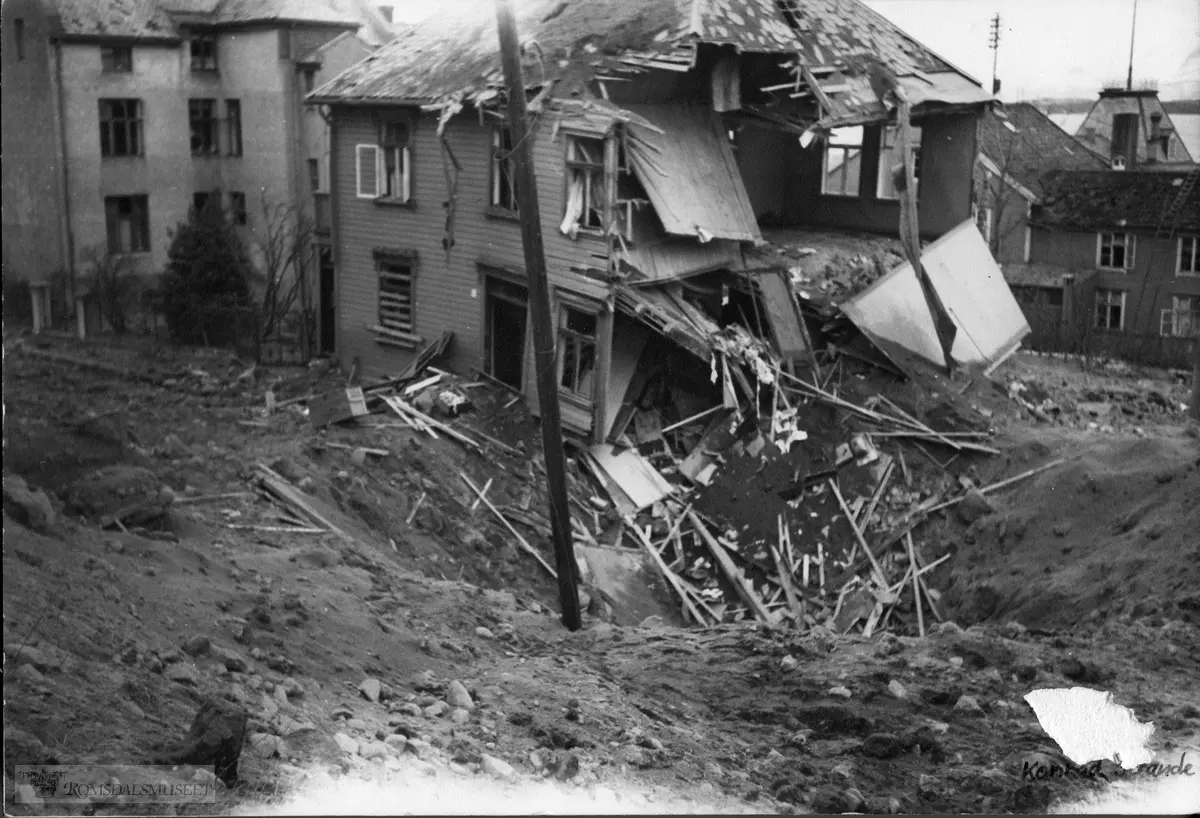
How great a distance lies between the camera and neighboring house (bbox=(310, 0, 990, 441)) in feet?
41.5

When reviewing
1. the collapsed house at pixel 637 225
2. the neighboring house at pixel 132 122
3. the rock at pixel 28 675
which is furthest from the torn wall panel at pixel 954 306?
the rock at pixel 28 675

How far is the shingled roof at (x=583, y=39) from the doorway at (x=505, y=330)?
198cm

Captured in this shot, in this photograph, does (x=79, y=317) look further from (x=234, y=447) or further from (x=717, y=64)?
(x=717, y=64)

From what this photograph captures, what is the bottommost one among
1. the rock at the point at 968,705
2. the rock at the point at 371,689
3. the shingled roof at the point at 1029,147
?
the rock at the point at 968,705

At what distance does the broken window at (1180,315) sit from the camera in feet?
47.4

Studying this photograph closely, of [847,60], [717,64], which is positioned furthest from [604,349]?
[847,60]

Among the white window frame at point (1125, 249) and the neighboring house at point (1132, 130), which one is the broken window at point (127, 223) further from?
the white window frame at point (1125, 249)

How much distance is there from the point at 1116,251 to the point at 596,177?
6218 millimetres

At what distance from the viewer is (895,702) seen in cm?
747

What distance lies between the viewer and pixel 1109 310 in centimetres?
1748

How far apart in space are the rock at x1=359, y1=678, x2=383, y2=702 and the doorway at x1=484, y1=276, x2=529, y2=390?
20.6ft

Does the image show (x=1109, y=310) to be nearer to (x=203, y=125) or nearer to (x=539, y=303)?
(x=539, y=303)

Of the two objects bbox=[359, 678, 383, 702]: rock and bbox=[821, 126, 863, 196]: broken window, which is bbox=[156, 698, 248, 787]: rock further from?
bbox=[821, 126, 863, 196]: broken window

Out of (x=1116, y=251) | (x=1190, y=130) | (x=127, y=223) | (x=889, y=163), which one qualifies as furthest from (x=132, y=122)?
(x=1116, y=251)
